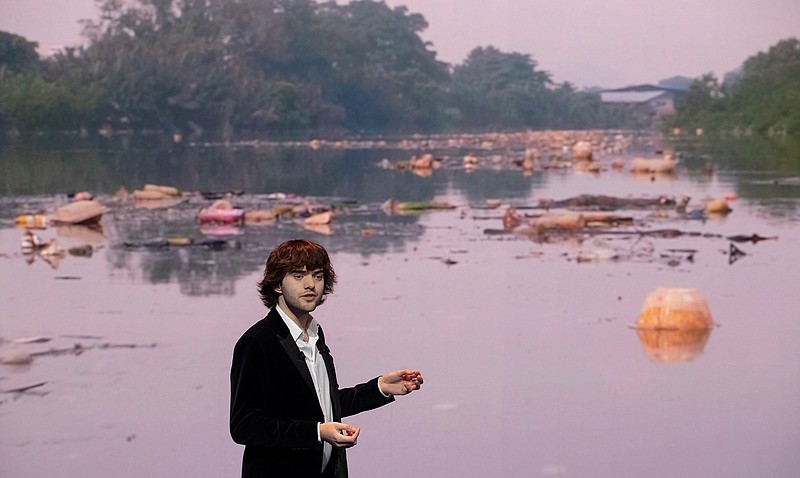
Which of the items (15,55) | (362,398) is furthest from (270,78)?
(362,398)

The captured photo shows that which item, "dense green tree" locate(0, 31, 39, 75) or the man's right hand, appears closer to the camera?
the man's right hand

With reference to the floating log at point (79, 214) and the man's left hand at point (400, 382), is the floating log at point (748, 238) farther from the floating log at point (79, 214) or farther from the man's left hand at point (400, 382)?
the man's left hand at point (400, 382)

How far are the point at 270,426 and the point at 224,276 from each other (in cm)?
748

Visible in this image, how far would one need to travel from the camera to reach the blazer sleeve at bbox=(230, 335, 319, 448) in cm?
292

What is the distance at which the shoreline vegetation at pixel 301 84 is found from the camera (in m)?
40.3

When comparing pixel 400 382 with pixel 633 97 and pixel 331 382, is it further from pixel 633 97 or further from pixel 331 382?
pixel 633 97

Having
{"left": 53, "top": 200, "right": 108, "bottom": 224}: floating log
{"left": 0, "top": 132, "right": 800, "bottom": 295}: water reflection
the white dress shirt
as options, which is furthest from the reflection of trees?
the white dress shirt

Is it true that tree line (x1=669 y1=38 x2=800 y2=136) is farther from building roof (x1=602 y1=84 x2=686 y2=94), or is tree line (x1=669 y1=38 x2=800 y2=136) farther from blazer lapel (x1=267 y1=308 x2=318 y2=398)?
blazer lapel (x1=267 y1=308 x2=318 y2=398)

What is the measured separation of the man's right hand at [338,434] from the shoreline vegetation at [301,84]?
109 feet

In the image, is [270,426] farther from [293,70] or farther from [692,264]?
[293,70]

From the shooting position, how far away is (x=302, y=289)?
2.97 metres

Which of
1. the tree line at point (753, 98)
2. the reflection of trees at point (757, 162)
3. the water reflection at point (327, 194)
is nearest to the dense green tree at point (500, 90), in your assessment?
the tree line at point (753, 98)

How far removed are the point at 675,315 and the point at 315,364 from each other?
212 inches

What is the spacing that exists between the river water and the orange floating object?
0.12 m
